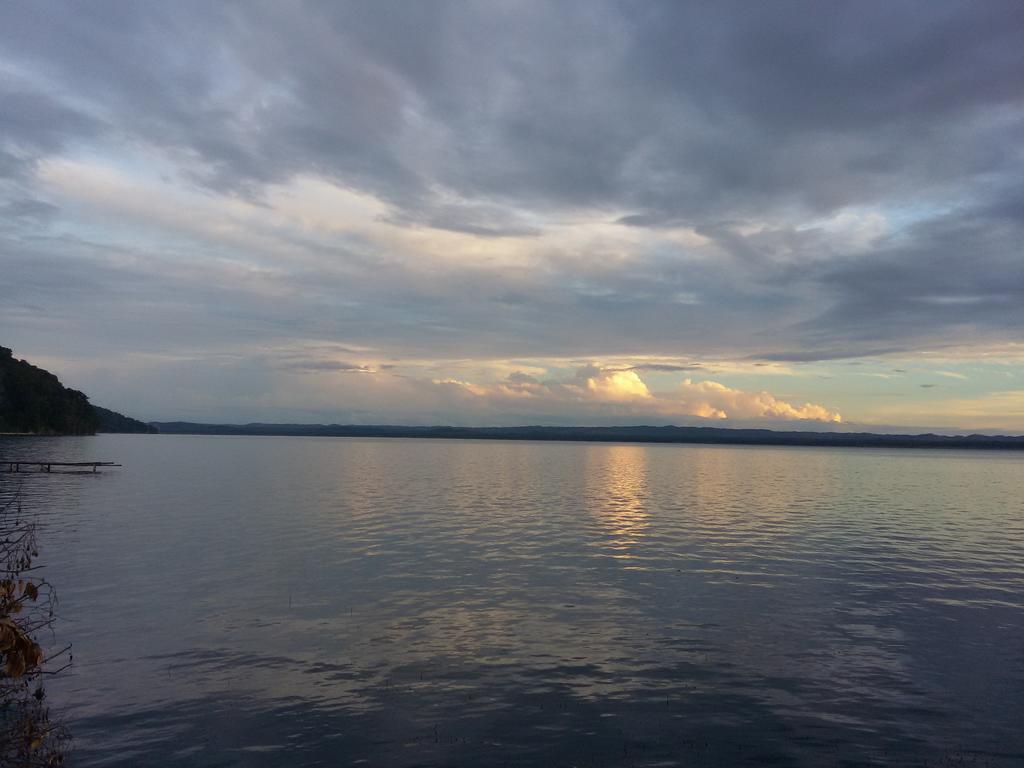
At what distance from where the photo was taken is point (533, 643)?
2480cm

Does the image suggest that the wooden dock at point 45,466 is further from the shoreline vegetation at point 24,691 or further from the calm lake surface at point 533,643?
the shoreline vegetation at point 24,691

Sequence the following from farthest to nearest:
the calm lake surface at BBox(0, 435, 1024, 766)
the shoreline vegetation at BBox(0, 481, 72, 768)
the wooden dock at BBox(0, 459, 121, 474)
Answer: the wooden dock at BBox(0, 459, 121, 474), the calm lake surface at BBox(0, 435, 1024, 766), the shoreline vegetation at BBox(0, 481, 72, 768)

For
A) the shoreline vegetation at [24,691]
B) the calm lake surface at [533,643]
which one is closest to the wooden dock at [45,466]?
the calm lake surface at [533,643]

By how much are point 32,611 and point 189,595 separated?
19.1ft

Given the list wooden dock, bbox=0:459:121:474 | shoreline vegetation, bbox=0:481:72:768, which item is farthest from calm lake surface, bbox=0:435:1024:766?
wooden dock, bbox=0:459:121:474

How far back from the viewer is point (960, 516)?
67.5 m

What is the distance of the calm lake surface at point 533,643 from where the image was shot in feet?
56.9

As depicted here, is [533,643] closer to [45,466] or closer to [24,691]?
[24,691]

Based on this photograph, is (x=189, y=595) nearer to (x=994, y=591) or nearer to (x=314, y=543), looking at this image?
(x=314, y=543)

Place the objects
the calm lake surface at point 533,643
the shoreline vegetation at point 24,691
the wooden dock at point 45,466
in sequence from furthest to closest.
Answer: the wooden dock at point 45,466 < the calm lake surface at point 533,643 < the shoreline vegetation at point 24,691

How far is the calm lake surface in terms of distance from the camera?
17.3m

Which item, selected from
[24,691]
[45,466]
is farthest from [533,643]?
[45,466]

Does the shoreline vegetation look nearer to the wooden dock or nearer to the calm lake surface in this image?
the calm lake surface

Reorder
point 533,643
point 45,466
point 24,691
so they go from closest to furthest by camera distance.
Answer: point 24,691 < point 533,643 < point 45,466
